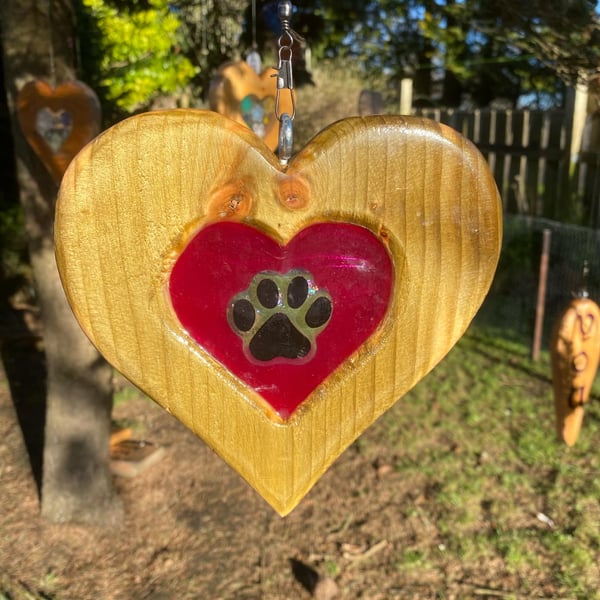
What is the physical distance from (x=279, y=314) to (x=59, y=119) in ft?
5.46

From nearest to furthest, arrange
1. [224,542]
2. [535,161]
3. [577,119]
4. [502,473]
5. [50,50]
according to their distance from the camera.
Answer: [50,50] → [224,542] → [502,473] → [577,119] → [535,161]

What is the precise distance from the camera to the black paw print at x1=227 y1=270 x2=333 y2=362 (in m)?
1.08

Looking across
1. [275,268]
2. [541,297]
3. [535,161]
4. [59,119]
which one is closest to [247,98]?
[59,119]

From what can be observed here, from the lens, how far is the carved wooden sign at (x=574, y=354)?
2215mm

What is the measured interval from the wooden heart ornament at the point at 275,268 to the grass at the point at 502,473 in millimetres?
2317

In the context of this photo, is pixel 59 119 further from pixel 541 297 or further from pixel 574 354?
pixel 541 297

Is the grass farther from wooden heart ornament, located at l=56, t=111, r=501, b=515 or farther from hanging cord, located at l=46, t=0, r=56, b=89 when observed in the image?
hanging cord, located at l=46, t=0, r=56, b=89

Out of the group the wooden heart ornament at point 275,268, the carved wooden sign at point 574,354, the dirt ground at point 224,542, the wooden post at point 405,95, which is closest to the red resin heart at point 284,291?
the wooden heart ornament at point 275,268

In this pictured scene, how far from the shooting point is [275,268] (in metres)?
1.06

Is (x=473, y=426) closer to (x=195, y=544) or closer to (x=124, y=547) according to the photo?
(x=195, y=544)

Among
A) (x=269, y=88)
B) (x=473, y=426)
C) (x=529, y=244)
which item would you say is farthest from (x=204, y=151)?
(x=529, y=244)

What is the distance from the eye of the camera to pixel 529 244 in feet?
19.6

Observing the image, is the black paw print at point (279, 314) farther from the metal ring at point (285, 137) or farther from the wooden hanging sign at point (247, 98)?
the wooden hanging sign at point (247, 98)

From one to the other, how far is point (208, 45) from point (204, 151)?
16.8 ft
